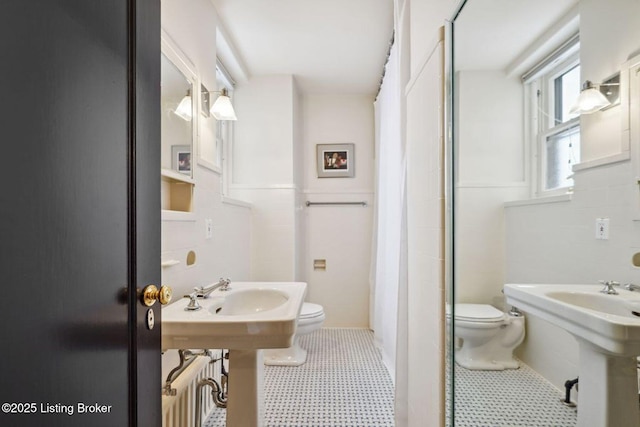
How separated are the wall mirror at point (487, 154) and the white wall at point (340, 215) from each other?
2.01m

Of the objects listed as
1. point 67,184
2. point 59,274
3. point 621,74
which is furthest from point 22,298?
point 621,74

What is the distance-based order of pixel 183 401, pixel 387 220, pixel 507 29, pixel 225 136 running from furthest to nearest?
1. pixel 225 136
2. pixel 387 220
3. pixel 183 401
4. pixel 507 29

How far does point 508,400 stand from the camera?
2.85 feet

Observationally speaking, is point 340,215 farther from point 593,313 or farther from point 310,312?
point 593,313

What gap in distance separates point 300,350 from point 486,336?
180 centimetres

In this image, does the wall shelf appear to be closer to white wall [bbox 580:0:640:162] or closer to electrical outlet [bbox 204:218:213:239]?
electrical outlet [bbox 204:218:213:239]

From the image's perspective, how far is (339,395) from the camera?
6.21 ft

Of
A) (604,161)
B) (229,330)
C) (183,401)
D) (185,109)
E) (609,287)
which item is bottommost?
(183,401)

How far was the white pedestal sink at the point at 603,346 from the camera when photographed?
52cm

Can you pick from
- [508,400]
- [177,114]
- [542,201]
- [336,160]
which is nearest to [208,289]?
[177,114]

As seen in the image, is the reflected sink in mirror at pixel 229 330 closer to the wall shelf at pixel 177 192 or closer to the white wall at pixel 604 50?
the wall shelf at pixel 177 192

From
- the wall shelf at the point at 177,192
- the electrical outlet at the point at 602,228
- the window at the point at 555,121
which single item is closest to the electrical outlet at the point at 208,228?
the wall shelf at the point at 177,192

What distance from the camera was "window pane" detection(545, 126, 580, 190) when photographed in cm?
60

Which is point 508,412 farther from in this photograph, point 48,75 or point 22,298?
point 48,75
